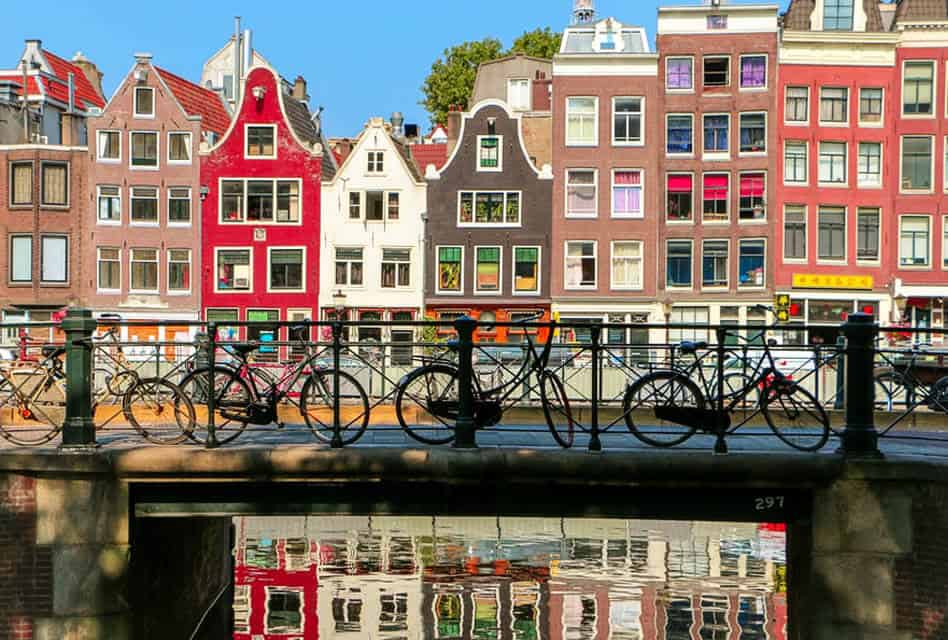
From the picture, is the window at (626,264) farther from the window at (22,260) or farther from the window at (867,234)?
the window at (22,260)

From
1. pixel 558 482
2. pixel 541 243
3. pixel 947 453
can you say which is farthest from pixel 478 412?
pixel 541 243

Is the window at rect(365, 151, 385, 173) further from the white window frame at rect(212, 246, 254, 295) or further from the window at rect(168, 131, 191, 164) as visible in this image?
the window at rect(168, 131, 191, 164)

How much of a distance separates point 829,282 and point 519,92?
17187mm

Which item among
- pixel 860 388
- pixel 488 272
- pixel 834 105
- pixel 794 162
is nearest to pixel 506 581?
pixel 860 388

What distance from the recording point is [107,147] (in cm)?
4678

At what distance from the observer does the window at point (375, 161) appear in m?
46.3

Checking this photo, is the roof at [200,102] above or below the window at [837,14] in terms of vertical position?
below

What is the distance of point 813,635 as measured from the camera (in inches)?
408

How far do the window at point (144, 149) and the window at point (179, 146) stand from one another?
0.55 m

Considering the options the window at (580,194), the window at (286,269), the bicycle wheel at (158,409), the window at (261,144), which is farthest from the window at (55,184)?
the bicycle wheel at (158,409)

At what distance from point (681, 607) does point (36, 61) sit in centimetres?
4377

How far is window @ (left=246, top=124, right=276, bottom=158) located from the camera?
46594 mm

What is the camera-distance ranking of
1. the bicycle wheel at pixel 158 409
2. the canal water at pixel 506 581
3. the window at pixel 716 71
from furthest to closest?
the window at pixel 716 71
the canal water at pixel 506 581
the bicycle wheel at pixel 158 409

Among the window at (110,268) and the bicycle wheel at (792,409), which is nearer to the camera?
the bicycle wheel at (792,409)
